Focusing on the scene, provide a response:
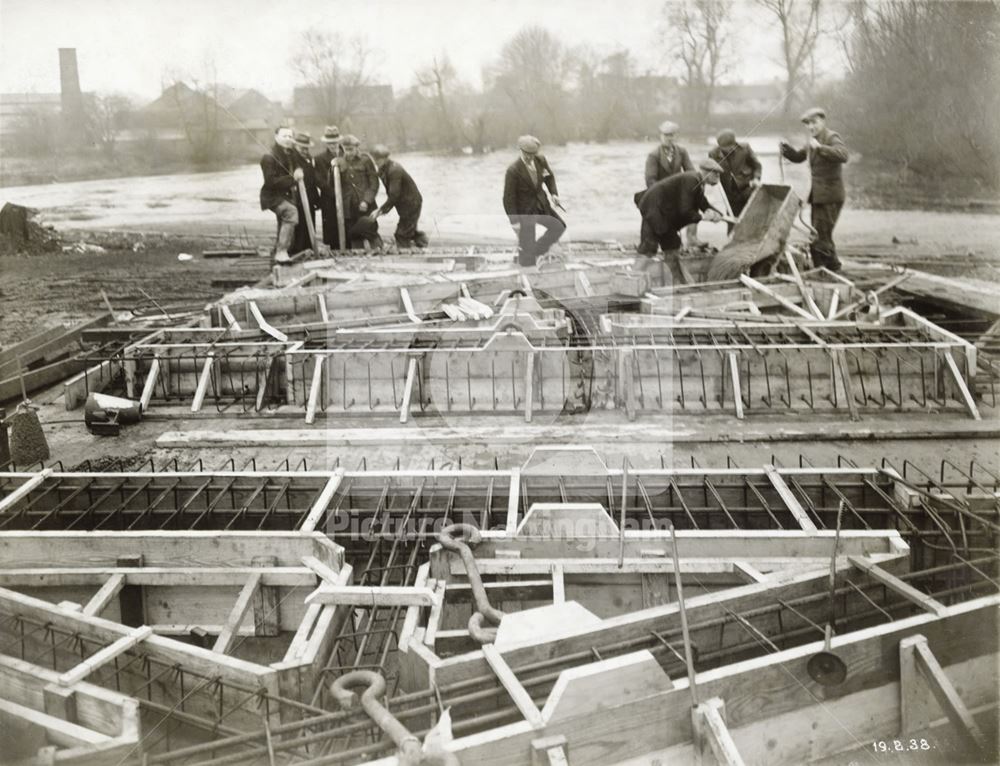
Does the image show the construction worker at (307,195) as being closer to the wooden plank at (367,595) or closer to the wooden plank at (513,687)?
the wooden plank at (367,595)

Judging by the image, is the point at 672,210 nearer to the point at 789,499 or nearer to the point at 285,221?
the point at 285,221

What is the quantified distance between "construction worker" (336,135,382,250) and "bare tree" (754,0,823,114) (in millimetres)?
6547

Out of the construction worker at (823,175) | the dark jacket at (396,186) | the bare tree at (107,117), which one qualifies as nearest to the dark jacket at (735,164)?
the construction worker at (823,175)

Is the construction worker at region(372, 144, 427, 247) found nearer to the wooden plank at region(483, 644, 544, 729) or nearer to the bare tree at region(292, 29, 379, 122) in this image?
the bare tree at region(292, 29, 379, 122)

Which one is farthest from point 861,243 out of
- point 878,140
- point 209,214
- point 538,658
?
point 538,658

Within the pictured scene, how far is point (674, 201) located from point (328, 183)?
5781 mm

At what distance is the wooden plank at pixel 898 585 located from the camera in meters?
3.97

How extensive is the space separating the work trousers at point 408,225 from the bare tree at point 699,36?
15.4 ft

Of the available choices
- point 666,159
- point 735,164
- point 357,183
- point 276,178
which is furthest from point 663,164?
point 276,178

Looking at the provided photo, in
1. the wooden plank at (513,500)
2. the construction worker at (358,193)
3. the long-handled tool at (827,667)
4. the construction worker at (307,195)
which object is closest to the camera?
the long-handled tool at (827,667)

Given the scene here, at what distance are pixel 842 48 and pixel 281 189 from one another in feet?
29.2

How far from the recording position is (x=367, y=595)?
173 inches

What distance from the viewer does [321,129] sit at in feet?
56.9

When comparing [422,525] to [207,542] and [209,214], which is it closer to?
[207,542]
